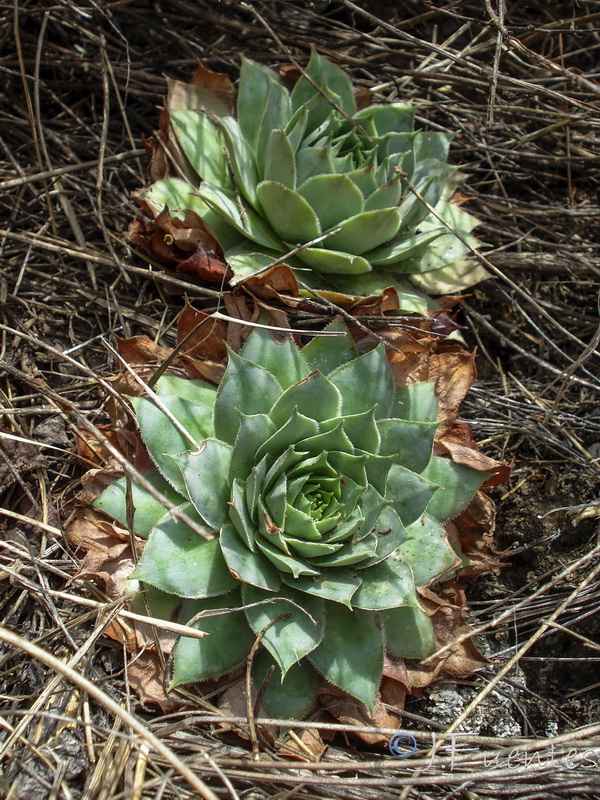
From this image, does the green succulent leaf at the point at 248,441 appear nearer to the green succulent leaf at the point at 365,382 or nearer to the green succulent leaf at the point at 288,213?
the green succulent leaf at the point at 365,382

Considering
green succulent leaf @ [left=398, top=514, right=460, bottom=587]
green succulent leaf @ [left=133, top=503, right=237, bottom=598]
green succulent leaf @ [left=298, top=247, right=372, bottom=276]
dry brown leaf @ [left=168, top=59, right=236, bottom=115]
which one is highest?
dry brown leaf @ [left=168, top=59, right=236, bottom=115]

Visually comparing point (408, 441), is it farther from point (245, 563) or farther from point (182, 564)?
point (182, 564)

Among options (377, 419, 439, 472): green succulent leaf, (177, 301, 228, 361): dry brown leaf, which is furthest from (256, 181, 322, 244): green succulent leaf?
(377, 419, 439, 472): green succulent leaf

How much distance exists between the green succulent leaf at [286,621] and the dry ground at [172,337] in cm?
25

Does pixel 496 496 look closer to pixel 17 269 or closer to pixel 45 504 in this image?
pixel 45 504

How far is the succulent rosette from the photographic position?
171 centimetres

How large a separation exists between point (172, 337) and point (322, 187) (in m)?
0.72

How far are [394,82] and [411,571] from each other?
6.66 ft

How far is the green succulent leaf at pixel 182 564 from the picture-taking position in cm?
168

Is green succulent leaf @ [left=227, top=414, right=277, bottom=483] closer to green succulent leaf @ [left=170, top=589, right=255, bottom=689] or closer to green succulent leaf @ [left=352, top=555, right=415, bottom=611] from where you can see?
green succulent leaf @ [left=170, top=589, right=255, bottom=689]

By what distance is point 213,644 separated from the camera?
1756 millimetres

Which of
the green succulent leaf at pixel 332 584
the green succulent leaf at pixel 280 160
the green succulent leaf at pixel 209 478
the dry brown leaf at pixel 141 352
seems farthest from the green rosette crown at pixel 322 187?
the green succulent leaf at pixel 332 584

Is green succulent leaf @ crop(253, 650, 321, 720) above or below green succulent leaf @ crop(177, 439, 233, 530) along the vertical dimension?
below

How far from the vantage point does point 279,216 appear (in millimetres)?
2186
